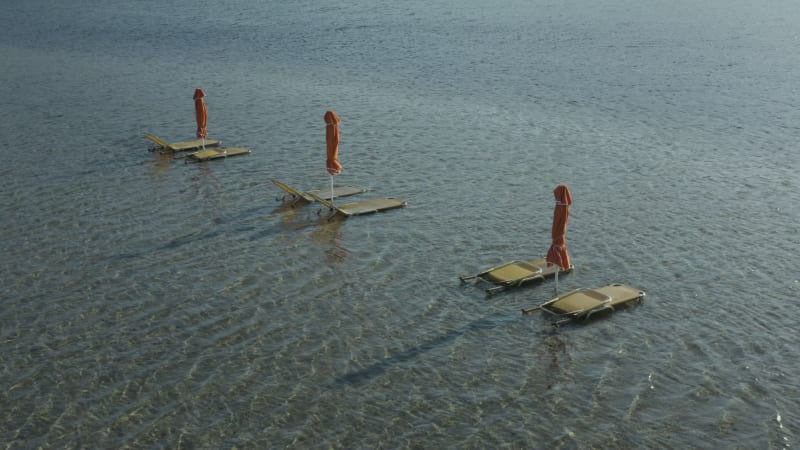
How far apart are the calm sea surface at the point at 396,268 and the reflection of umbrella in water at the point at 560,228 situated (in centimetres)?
177

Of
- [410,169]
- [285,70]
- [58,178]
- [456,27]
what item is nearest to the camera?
[58,178]

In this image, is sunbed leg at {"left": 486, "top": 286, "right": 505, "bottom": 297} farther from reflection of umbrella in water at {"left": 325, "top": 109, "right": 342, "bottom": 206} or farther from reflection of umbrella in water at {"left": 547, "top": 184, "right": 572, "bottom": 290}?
reflection of umbrella in water at {"left": 325, "top": 109, "right": 342, "bottom": 206}

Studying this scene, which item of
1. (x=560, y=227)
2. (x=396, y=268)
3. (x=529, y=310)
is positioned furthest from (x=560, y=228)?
(x=396, y=268)

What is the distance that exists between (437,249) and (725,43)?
7045 cm

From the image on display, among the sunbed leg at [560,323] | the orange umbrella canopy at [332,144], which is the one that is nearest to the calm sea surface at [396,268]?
the sunbed leg at [560,323]

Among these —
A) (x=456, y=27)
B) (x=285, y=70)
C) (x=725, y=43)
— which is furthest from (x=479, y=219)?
(x=456, y=27)

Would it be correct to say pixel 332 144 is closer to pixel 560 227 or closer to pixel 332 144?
pixel 332 144

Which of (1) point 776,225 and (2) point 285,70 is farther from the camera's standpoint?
(2) point 285,70

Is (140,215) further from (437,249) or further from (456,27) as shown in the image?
(456,27)

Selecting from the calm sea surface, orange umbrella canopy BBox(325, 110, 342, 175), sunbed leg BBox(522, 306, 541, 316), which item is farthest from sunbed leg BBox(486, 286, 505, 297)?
orange umbrella canopy BBox(325, 110, 342, 175)

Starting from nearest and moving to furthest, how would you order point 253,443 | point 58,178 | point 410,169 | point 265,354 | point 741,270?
point 253,443
point 265,354
point 741,270
point 58,178
point 410,169

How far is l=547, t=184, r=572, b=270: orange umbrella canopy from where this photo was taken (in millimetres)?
21953

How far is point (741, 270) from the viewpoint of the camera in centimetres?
2531

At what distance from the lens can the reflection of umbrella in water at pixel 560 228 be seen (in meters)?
22.0
